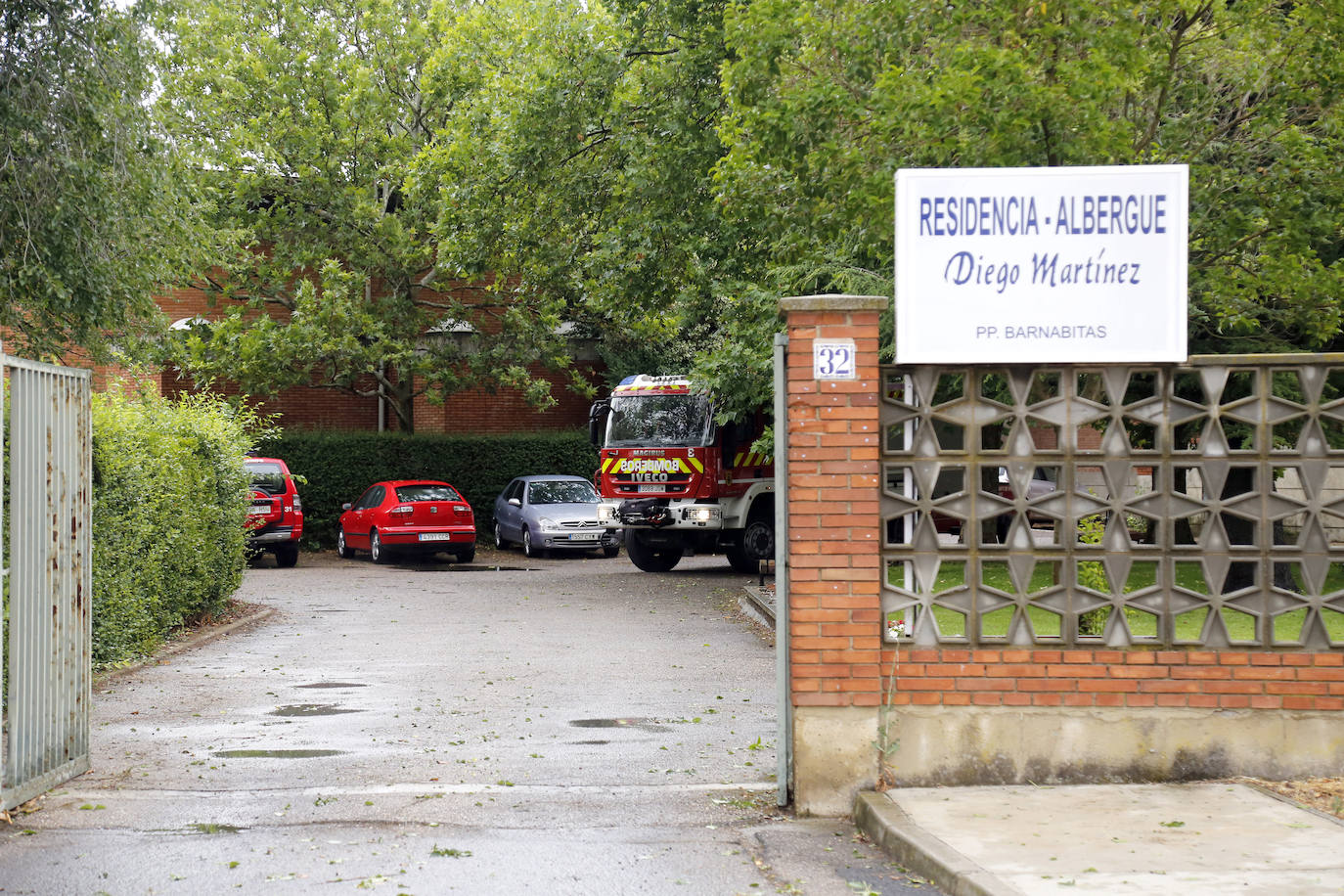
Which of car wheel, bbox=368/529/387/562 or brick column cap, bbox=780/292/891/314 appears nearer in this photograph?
brick column cap, bbox=780/292/891/314

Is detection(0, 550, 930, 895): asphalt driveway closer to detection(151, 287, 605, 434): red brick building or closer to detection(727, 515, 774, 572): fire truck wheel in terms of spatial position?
detection(727, 515, 774, 572): fire truck wheel

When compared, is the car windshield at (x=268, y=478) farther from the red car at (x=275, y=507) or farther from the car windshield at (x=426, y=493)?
the car windshield at (x=426, y=493)

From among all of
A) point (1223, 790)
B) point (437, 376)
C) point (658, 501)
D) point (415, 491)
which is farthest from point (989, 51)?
point (437, 376)

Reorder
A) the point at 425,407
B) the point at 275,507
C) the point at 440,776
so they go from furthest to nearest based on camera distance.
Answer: the point at 425,407
the point at 275,507
the point at 440,776

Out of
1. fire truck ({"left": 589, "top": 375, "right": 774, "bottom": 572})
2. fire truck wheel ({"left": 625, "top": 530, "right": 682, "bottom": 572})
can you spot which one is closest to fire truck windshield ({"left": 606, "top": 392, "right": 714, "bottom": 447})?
fire truck ({"left": 589, "top": 375, "right": 774, "bottom": 572})

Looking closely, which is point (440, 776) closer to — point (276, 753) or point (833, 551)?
point (276, 753)

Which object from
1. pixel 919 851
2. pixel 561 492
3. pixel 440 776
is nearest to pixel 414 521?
pixel 561 492

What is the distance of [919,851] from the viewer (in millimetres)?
5746

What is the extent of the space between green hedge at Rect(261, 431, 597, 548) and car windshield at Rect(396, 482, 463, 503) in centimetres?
393

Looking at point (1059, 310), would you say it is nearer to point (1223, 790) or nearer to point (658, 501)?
point (1223, 790)

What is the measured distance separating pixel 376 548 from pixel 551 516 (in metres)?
3.45

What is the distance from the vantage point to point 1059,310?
271 inches

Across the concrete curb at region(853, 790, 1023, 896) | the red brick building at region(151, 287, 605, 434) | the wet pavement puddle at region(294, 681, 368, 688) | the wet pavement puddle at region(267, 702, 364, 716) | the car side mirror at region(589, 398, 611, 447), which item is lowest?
the wet pavement puddle at region(294, 681, 368, 688)

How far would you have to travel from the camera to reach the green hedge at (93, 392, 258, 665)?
39.1 feet
